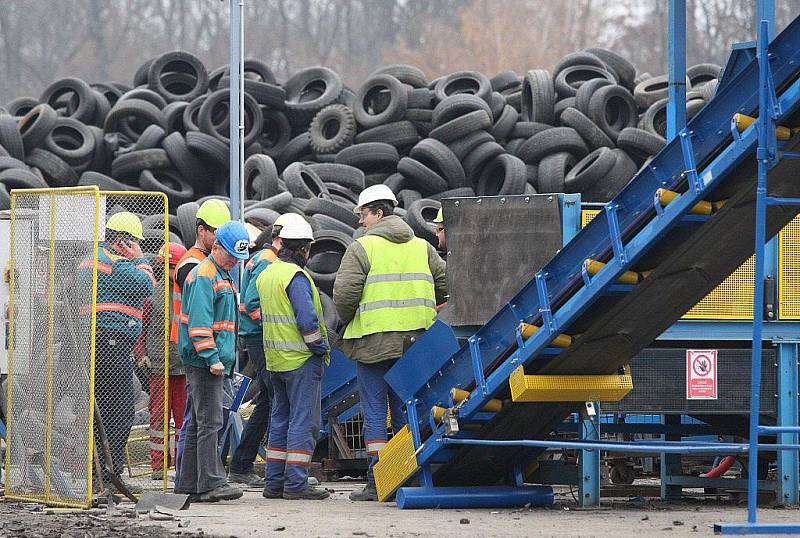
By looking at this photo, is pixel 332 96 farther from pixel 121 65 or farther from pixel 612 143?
pixel 121 65

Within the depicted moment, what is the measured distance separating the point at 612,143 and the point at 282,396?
9061 millimetres

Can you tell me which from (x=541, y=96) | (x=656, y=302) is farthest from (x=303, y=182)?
(x=656, y=302)

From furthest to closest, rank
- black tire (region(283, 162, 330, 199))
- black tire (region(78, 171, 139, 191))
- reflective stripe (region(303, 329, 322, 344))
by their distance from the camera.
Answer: black tire (region(78, 171, 139, 191)) → black tire (region(283, 162, 330, 199)) → reflective stripe (region(303, 329, 322, 344))

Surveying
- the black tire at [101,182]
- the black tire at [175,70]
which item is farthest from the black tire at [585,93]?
the black tire at [101,182]

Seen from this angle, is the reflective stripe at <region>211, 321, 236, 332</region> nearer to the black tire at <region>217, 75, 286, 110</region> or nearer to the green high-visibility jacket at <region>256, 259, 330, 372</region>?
the green high-visibility jacket at <region>256, 259, 330, 372</region>

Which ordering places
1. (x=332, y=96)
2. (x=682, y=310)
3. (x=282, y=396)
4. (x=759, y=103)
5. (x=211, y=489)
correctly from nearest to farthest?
1. (x=759, y=103)
2. (x=682, y=310)
3. (x=211, y=489)
4. (x=282, y=396)
5. (x=332, y=96)

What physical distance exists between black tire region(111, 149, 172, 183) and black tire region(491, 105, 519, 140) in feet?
14.5

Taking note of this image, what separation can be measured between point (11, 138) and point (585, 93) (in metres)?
7.75

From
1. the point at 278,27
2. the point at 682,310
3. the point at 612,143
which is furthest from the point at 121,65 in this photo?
the point at 682,310

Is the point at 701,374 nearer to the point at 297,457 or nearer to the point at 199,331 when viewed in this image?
the point at 297,457

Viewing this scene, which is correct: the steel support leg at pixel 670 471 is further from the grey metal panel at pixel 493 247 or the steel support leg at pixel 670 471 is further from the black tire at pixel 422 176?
the black tire at pixel 422 176

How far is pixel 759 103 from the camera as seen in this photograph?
6.96 metres

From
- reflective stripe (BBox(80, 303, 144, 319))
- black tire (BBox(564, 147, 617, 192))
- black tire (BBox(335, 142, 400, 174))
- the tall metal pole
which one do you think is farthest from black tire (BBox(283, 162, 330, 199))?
the tall metal pole

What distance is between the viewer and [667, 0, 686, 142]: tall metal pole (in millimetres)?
8762
